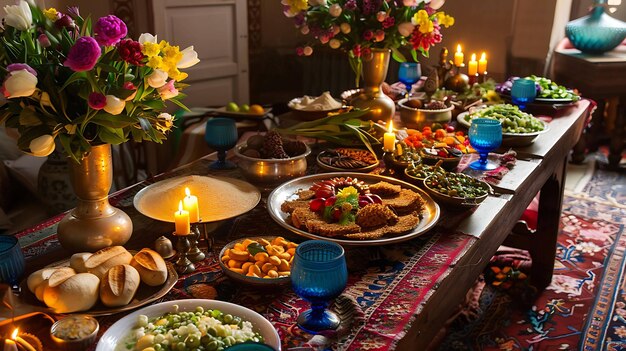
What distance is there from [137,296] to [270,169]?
68cm

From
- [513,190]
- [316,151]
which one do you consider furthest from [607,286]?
[316,151]

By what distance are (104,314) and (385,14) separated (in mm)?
1460

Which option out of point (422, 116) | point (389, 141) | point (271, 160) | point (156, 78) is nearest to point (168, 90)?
point (156, 78)

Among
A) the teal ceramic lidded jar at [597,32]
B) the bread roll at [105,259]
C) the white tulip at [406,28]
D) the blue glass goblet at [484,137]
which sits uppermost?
the white tulip at [406,28]

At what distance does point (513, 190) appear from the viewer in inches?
71.4

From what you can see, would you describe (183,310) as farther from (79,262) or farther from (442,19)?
(442,19)

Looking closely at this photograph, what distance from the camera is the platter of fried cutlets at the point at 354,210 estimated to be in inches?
56.6

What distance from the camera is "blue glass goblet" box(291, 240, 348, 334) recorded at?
107cm

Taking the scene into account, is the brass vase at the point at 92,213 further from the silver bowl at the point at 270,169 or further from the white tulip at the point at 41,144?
the silver bowl at the point at 270,169

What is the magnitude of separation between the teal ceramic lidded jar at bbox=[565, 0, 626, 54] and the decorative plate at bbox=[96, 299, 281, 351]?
3804 millimetres

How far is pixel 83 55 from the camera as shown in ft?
3.60

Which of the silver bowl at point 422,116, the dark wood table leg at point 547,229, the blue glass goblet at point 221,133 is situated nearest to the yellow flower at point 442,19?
the silver bowl at point 422,116

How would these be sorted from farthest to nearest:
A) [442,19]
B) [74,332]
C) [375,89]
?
[375,89] < [442,19] < [74,332]

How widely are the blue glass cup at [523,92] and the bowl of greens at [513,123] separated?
275 millimetres
